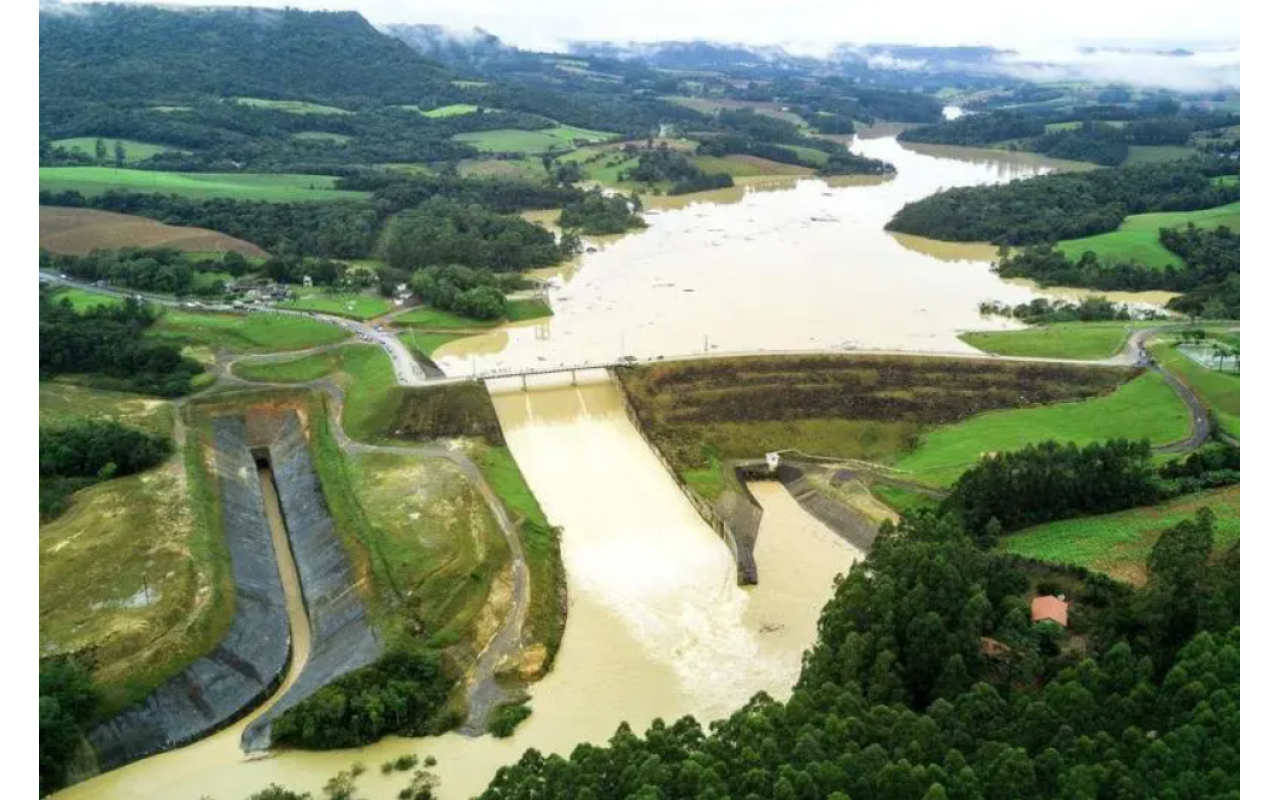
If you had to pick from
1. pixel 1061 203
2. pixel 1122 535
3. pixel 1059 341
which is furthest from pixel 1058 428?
pixel 1061 203

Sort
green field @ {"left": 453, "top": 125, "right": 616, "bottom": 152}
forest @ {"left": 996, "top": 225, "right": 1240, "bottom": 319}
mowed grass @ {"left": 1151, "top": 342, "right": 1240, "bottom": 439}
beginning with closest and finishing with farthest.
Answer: mowed grass @ {"left": 1151, "top": 342, "right": 1240, "bottom": 439}
forest @ {"left": 996, "top": 225, "right": 1240, "bottom": 319}
green field @ {"left": 453, "top": 125, "right": 616, "bottom": 152}

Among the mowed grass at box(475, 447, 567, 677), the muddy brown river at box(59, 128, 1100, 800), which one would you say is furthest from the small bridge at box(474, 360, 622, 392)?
the mowed grass at box(475, 447, 567, 677)

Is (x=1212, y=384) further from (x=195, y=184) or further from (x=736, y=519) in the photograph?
(x=195, y=184)

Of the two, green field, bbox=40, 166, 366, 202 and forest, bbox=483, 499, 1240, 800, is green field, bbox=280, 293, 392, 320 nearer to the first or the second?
green field, bbox=40, 166, 366, 202

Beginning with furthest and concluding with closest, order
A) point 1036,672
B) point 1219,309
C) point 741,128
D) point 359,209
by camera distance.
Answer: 1. point 741,128
2. point 359,209
3. point 1219,309
4. point 1036,672

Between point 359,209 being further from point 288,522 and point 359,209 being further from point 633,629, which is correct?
point 633,629

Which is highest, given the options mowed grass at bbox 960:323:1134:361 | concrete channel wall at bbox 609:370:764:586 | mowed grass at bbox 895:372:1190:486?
mowed grass at bbox 960:323:1134:361

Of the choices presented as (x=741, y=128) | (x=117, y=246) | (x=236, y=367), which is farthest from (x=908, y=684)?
(x=741, y=128)

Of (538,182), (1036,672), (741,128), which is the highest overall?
(741,128)
